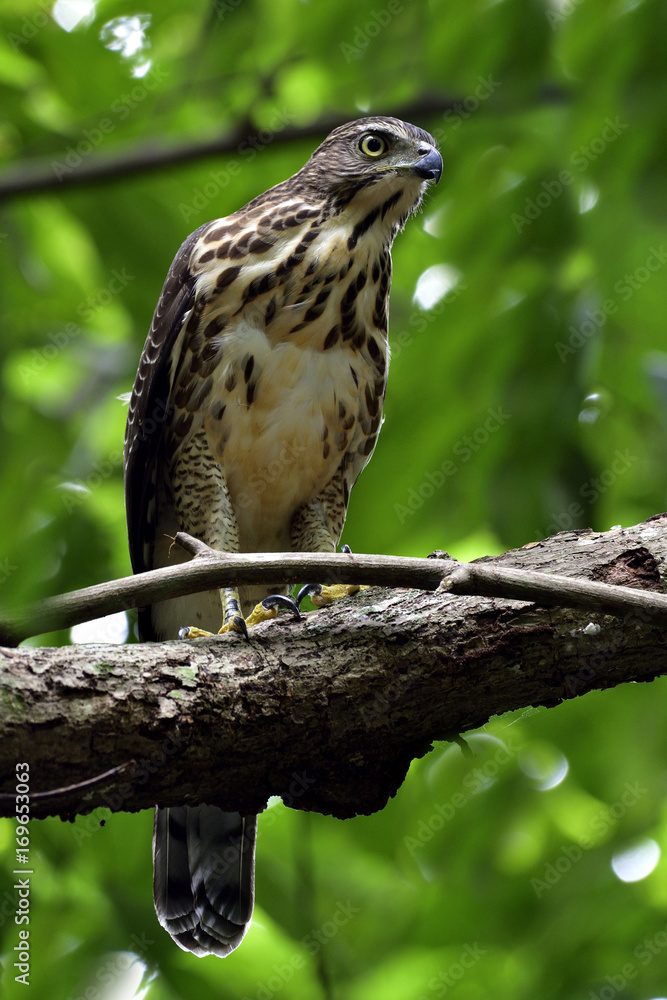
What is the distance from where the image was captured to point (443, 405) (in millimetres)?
3473

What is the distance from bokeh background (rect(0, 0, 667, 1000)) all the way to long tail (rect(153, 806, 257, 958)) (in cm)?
10

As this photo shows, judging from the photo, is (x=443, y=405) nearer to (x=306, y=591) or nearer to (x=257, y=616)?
(x=306, y=591)

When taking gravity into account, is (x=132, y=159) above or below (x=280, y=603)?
above

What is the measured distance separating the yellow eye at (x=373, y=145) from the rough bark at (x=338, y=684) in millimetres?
2126

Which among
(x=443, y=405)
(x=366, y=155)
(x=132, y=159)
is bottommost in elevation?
(x=443, y=405)

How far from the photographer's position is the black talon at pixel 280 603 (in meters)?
2.84

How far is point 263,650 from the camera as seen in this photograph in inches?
101

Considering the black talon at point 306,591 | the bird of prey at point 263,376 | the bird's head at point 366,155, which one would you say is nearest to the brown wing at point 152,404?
the bird of prey at point 263,376

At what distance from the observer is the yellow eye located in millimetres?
4137

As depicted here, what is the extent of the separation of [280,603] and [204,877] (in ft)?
4.23

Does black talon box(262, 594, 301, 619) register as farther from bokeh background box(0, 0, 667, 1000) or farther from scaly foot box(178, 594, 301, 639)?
bokeh background box(0, 0, 667, 1000)

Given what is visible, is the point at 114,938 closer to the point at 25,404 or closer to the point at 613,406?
the point at 25,404

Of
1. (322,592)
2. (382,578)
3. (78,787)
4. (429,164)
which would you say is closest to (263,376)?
(322,592)

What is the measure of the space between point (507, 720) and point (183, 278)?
6.81 ft
